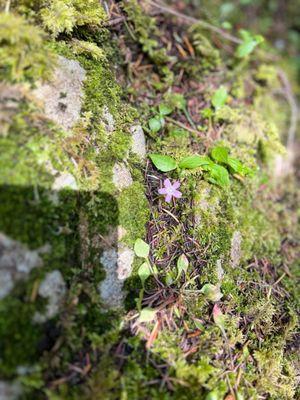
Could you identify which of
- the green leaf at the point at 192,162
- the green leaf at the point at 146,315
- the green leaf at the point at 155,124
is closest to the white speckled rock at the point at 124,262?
the green leaf at the point at 146,315

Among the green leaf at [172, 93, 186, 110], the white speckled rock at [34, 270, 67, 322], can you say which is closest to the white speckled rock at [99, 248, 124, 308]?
the white speckled rock at [34, 270, 67, 322]

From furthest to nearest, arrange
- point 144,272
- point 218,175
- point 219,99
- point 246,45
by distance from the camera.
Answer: point 246,45 < point 219,99 < point 218,175 < point 144,272

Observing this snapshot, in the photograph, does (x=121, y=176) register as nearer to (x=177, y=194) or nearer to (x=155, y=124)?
(x=177, y=194)

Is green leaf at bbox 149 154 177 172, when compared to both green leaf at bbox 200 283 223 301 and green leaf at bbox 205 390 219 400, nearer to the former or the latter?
green leaf at bbox 200 283 223 301

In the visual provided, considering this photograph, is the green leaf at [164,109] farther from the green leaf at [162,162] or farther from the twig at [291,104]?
the twig at [291,104]

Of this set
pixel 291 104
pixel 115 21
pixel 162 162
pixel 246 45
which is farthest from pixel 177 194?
pixel 291 104
